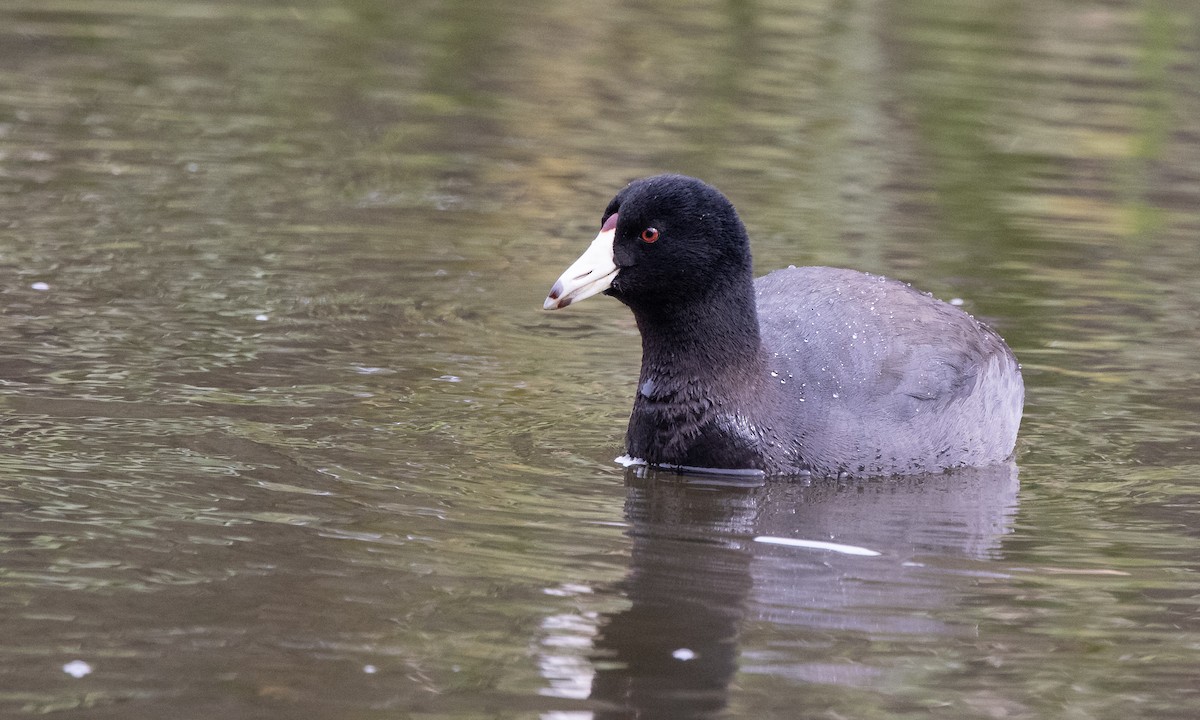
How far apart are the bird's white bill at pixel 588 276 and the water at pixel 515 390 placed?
2.24ft

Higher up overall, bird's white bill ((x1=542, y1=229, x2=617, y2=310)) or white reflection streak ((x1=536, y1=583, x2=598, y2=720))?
bird's white bill ((x1=542, y1=229, x2=617, y2=310))

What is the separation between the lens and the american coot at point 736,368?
22.2 ft

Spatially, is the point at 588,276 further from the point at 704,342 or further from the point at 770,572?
the point at 770,572

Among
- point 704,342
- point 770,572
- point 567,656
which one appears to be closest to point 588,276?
→ point 704,342

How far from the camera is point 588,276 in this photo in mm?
6668

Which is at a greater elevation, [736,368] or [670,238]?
[670,238]

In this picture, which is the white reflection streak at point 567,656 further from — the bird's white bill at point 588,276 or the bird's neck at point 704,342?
the bird's neck at point 704,342

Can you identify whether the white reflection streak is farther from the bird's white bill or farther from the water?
the bird's white bill

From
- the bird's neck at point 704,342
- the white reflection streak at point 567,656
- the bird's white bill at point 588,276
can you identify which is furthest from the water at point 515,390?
the bird's white bill at point 588,276

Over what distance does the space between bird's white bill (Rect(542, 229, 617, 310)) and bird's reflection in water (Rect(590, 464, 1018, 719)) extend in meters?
0.74

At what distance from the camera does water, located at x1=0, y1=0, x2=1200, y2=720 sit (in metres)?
4.94

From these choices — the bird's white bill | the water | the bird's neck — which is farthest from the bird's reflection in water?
the bird's white bill

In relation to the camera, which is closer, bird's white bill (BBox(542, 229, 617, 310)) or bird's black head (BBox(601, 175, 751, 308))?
bird's white bill (BBox(542, 229, 617, 310))

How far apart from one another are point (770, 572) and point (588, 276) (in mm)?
1464
